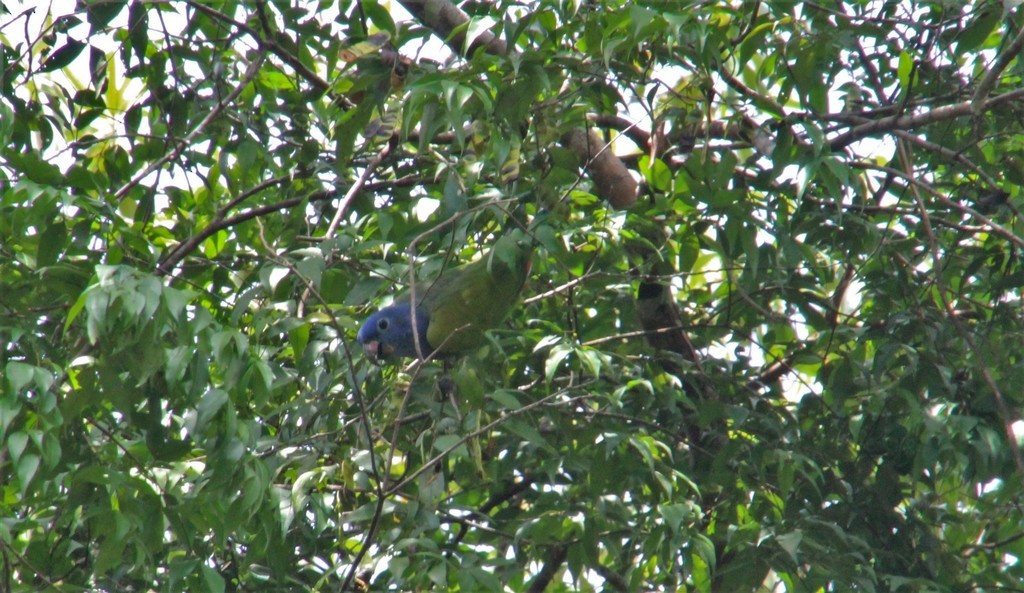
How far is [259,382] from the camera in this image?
2.34m

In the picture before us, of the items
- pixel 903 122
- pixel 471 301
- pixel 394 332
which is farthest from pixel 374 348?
pixel 903 122

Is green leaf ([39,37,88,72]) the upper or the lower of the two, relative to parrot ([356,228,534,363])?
upper

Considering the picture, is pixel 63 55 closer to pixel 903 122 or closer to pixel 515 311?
pixel 515 311

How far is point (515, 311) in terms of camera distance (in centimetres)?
389

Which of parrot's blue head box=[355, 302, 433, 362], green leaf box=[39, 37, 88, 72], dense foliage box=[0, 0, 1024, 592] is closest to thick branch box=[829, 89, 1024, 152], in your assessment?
dense foliage box=[0, 0, 1024, 592]

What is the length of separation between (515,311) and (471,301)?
0.21m

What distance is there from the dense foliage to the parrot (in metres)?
0.16

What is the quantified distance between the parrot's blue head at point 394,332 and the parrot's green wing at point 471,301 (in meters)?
0.16

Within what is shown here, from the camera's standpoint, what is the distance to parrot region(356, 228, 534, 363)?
3.60 m

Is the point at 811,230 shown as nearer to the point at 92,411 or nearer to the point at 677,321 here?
the point at 677,321

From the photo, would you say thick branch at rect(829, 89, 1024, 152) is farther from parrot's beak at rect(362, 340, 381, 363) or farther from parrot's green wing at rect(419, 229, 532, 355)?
parrot's beak at rect(362, 340, 381, 363)

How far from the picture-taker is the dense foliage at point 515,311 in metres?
2.50

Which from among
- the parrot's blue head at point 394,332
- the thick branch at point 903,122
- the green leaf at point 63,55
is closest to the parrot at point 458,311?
the parrot's blue head at point 394,332

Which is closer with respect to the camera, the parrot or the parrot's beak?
the parrot
